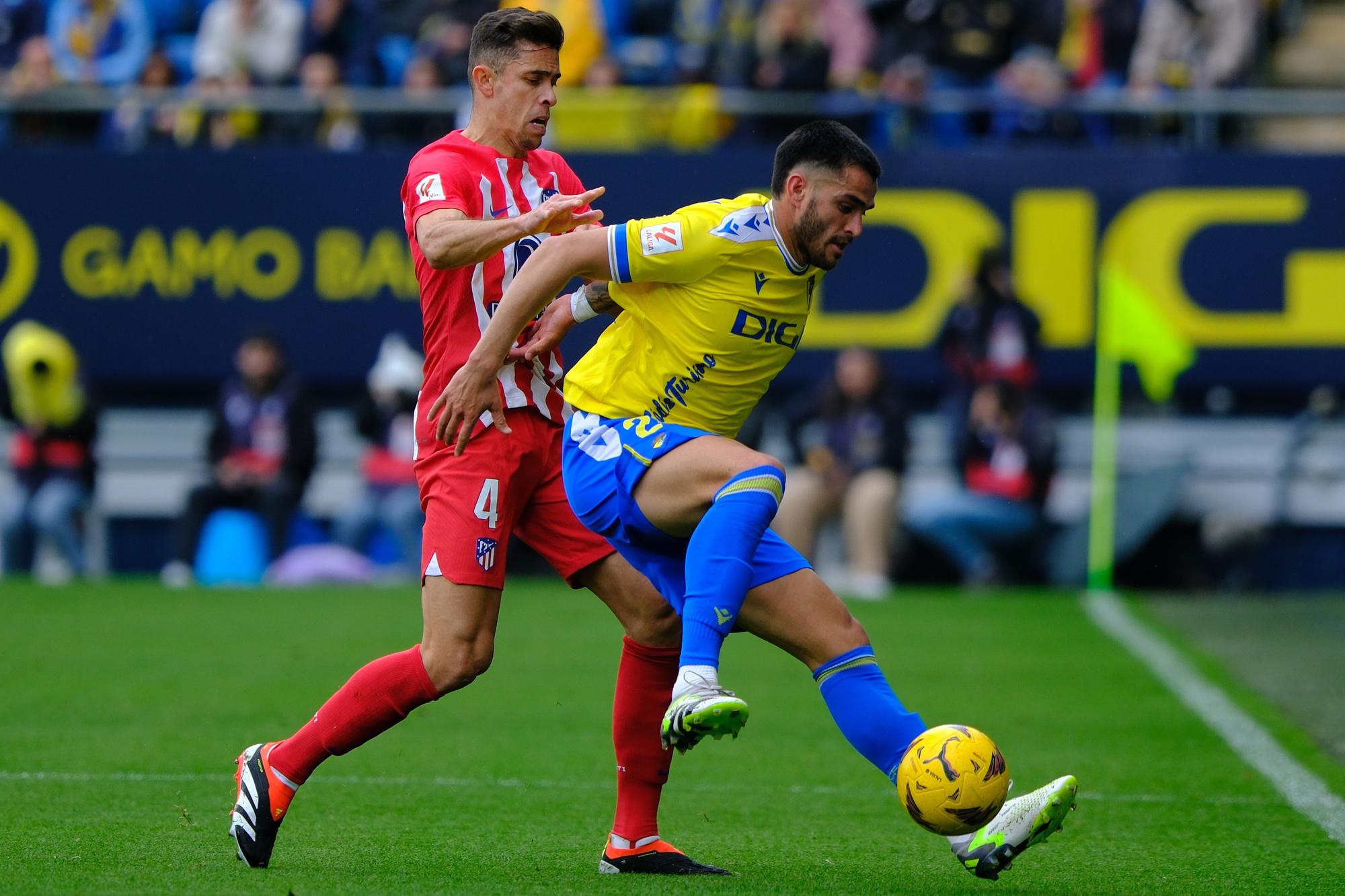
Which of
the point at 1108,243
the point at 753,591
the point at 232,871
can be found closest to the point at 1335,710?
the point at 753,591

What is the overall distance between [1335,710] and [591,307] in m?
5.15

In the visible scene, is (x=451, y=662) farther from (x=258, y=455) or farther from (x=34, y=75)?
(x=34, y=75)

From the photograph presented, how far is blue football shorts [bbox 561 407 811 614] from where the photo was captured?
485 centimetres

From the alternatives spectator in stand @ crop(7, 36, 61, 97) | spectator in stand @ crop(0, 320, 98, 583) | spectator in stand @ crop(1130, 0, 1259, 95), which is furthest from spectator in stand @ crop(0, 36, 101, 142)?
spectator in stand @ crop(1130, 0, 1259, 95)

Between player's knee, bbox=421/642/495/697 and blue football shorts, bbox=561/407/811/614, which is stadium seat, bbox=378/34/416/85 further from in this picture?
player's knee, bbox=421/642/495/697

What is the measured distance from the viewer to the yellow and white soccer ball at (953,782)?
4445 mm

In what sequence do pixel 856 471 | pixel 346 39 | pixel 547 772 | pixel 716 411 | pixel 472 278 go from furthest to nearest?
pixel 346 39 < pixel 856 471 < pixel 547 772 < pixel 472 278 < pixel 716 411

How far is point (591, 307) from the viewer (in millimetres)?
5156

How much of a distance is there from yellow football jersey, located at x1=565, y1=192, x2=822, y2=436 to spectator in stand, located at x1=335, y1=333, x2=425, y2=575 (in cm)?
972

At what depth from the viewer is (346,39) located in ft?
53.6

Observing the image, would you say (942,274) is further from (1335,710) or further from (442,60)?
(1335,710)

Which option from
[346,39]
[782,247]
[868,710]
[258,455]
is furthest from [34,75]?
[868,710]

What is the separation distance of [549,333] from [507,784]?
6.79 feet

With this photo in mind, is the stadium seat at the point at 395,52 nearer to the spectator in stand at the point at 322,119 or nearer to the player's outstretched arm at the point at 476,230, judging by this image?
the spectator in stand at the point at 322,119
